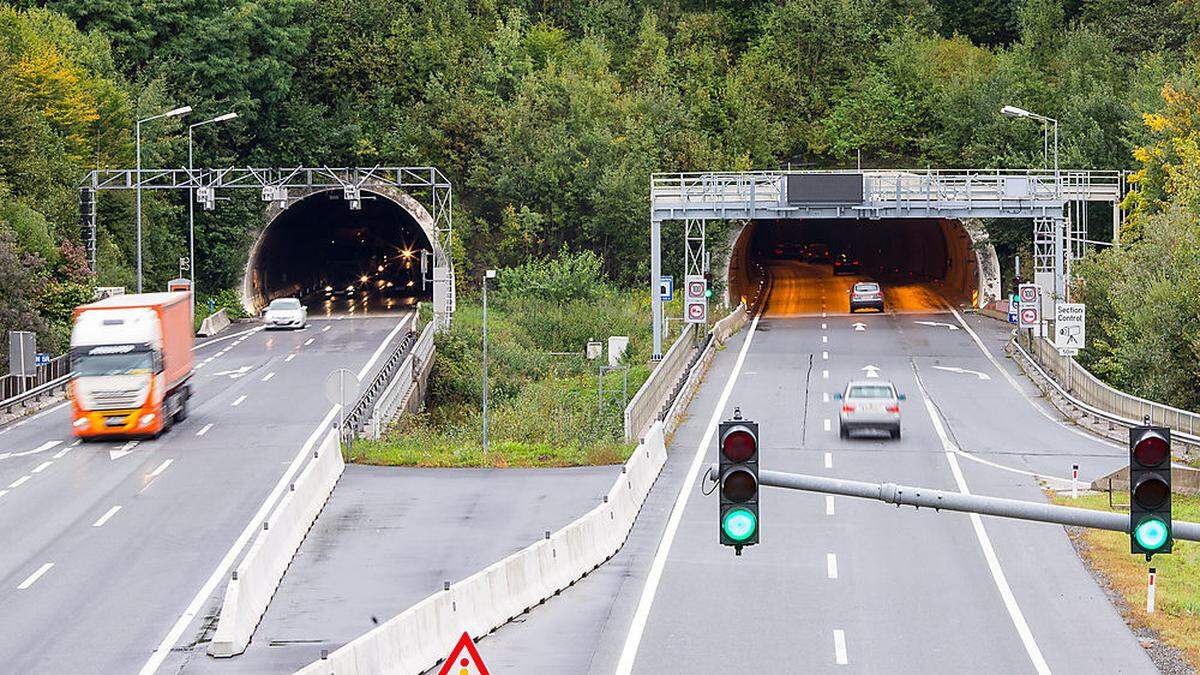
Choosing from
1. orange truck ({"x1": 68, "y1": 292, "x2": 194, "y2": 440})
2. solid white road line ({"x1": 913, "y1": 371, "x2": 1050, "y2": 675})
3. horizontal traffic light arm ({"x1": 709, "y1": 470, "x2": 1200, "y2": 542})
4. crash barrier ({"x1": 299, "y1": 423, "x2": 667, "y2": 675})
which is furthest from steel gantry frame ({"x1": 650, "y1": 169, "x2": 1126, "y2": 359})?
horizontal traffic light arm ({"x1": 709, "y1": 470, "x2": 1200, "y2": 542})

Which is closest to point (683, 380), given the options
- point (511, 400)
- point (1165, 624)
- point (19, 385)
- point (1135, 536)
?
point (511, 400)

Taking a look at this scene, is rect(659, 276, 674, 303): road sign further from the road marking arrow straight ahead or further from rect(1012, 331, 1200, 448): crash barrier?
the road marking arrow straight ahead

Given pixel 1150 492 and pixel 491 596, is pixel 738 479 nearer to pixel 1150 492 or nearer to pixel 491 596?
pixel 1150 492

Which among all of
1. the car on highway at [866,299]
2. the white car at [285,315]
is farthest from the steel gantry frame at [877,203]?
the white car at [285,315]

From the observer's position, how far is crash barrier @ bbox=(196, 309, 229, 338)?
7338 cm

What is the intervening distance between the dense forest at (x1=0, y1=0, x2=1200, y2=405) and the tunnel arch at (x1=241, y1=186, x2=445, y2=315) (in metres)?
2.36

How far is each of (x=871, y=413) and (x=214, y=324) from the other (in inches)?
1438

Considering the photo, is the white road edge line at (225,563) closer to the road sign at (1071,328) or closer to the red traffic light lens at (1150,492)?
the red traffic light lens at (1150,492)

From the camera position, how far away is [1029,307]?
60.1m

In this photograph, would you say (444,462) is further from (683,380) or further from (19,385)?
(19,385)

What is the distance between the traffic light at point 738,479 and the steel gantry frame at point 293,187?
179ft

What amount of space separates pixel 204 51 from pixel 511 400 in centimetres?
3259

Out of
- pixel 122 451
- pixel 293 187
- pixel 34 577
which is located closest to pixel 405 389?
pixel 122 451

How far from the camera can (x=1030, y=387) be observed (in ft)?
192
